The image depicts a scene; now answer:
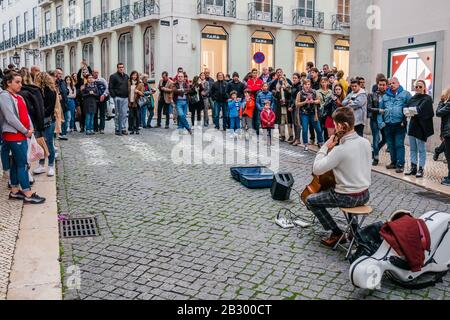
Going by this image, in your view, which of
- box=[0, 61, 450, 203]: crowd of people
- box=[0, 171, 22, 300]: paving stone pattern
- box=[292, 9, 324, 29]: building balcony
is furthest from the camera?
box=[292, 9, 324, 29]: building balcony

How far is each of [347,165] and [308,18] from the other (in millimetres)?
28082

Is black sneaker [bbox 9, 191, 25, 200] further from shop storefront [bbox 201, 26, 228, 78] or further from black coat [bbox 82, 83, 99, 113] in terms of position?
shop storefront [bbox 201, 26, 228, 78]

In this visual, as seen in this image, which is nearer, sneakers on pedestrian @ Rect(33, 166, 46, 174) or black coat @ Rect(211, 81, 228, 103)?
sneakers on pedestrian @ Rect(33, 166, 46, 174)

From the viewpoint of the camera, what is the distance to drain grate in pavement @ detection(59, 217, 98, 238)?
6.38 meters

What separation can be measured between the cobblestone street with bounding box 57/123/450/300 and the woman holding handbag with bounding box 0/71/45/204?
2.12 ft

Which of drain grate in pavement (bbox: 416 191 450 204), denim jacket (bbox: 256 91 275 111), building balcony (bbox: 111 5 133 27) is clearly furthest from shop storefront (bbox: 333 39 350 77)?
drain grate in pavement (bbox: 416 191 450 204)

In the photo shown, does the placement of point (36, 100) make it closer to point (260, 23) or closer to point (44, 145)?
point (44, 145)

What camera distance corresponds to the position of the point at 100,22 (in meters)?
33.5

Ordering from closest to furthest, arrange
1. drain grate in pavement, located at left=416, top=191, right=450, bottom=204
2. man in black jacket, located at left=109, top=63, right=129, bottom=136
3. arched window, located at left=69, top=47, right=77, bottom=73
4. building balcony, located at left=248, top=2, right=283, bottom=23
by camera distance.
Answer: drain grate in pavement, located at left=416, top=191, right=450, bottom=204 < man in black jacket, located at left=109, top=63, right=129, bottom=136 < building balcony, located at left=248, top=2, right=283, bottom=23 < arched window, located at left=69, top=47, right=77, bottom=73

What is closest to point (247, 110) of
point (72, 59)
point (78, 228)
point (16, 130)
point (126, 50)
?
point (16, 130)

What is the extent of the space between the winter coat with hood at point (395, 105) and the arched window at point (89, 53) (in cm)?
2808

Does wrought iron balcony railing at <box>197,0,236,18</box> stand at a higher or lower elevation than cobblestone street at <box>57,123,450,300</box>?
higher

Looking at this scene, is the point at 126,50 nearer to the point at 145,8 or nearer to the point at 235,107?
the point at 145,8

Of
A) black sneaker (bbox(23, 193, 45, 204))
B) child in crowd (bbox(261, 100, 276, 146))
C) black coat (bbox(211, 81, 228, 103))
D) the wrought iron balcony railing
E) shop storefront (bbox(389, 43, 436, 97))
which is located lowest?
black sneaker (bbox(23, 193, 45, 204))
